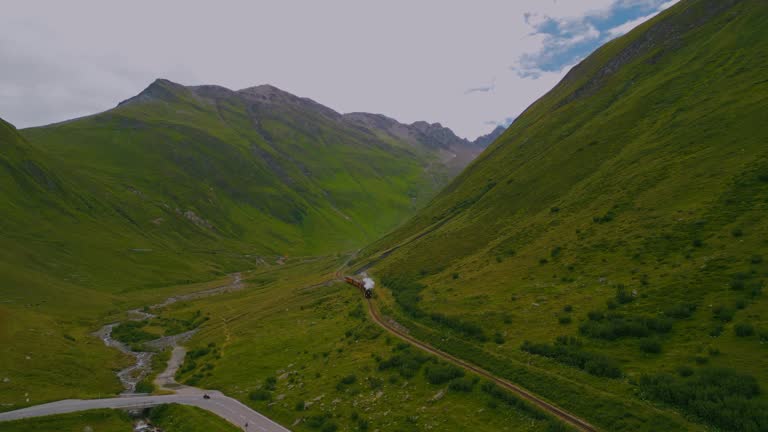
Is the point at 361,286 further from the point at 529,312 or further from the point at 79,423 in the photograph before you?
the point at 79,423

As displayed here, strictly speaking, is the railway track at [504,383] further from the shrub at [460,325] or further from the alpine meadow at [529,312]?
the shrub at [460,325]

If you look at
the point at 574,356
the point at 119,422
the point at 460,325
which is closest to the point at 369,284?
the point at 460,325

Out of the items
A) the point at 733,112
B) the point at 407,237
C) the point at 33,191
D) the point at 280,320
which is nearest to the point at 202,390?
the point at 280,320

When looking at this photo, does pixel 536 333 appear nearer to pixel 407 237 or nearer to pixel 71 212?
pixel 407 237

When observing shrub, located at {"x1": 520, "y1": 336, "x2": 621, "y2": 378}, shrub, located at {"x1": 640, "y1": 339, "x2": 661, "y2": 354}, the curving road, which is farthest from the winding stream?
shrub, located at {"x1": 640, "y1": 339, "x2": 661, "y2": 354}

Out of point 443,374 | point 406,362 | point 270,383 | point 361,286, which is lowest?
point 443,374

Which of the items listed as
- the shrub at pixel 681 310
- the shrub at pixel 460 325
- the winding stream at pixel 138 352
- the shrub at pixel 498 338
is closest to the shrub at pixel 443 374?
the shrub at pixel 498 338

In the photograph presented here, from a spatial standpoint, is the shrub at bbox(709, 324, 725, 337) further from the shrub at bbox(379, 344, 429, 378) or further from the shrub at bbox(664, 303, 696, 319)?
the shrub at bbox(379, 344, 429, 378)
